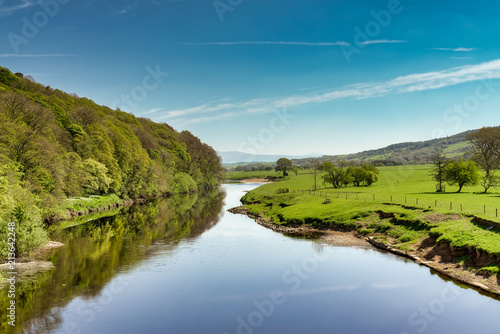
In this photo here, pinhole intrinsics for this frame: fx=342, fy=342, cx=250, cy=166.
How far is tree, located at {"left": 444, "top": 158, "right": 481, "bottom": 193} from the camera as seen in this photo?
235ft

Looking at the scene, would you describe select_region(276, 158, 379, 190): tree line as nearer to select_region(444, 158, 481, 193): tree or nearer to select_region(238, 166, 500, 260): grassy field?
select_region(444, 158, 481, 193): tree

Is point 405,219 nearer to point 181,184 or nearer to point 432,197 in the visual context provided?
point 432,197

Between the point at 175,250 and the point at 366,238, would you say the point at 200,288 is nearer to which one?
the point at 175,250

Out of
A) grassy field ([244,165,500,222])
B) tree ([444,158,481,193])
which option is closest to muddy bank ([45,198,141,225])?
grassy field ([244,165,500,222])

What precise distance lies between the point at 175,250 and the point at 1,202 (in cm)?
1882

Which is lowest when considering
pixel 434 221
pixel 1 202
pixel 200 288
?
pixel 200 288

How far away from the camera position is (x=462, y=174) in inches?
2825

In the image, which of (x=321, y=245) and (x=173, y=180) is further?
(x=173, y=180)

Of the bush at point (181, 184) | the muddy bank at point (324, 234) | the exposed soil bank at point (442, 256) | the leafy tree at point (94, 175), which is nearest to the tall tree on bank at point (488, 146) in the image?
the muddy bank at point (324, 234)

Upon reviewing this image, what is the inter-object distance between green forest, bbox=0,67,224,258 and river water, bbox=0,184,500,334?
702 cm

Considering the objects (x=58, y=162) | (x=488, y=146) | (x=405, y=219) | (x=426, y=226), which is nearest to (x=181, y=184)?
(x=58, y=162)

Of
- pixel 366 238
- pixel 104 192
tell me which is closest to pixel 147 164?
pixel 104 192

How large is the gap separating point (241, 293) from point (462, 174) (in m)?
64.3

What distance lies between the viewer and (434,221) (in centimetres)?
4122
